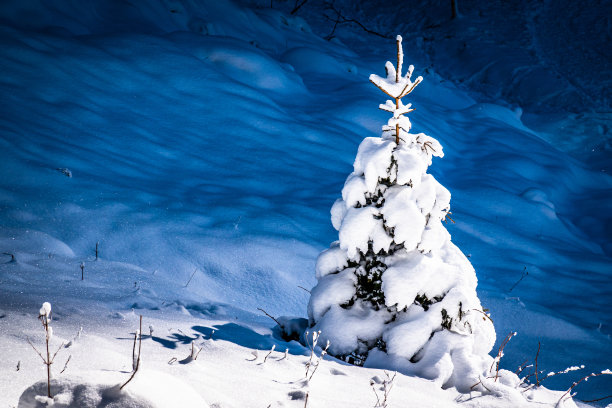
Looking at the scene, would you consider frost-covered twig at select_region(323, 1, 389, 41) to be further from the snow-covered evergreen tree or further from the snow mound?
the snow mound

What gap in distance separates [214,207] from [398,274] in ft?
9.02

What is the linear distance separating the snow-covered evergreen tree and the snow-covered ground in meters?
0.35

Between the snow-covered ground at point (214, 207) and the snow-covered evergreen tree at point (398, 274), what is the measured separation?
35 centimetres

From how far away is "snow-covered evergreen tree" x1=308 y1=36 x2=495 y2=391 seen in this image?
2523mm

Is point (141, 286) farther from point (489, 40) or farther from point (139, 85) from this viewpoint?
point (489, 40)

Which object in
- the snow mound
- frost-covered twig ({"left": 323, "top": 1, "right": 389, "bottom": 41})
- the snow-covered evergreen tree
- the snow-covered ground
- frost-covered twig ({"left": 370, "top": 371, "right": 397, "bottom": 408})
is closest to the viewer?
the snow mound

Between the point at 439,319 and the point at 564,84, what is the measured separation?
1447cm

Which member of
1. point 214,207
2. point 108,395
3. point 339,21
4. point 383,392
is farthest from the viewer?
point 339,21

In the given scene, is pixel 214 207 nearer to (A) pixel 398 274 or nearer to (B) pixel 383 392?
(A) pixel 398 274

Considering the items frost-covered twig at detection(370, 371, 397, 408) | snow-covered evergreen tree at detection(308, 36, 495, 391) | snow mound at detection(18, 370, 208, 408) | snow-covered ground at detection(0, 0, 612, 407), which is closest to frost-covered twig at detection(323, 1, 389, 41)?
snow-covered ground at detection(0, 0, 612, 407)

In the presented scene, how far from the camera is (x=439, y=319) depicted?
2572 millimetres

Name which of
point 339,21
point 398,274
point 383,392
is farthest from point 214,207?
point 339,21

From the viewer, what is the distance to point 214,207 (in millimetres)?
4871

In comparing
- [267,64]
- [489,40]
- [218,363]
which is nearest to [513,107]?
[489,40]
